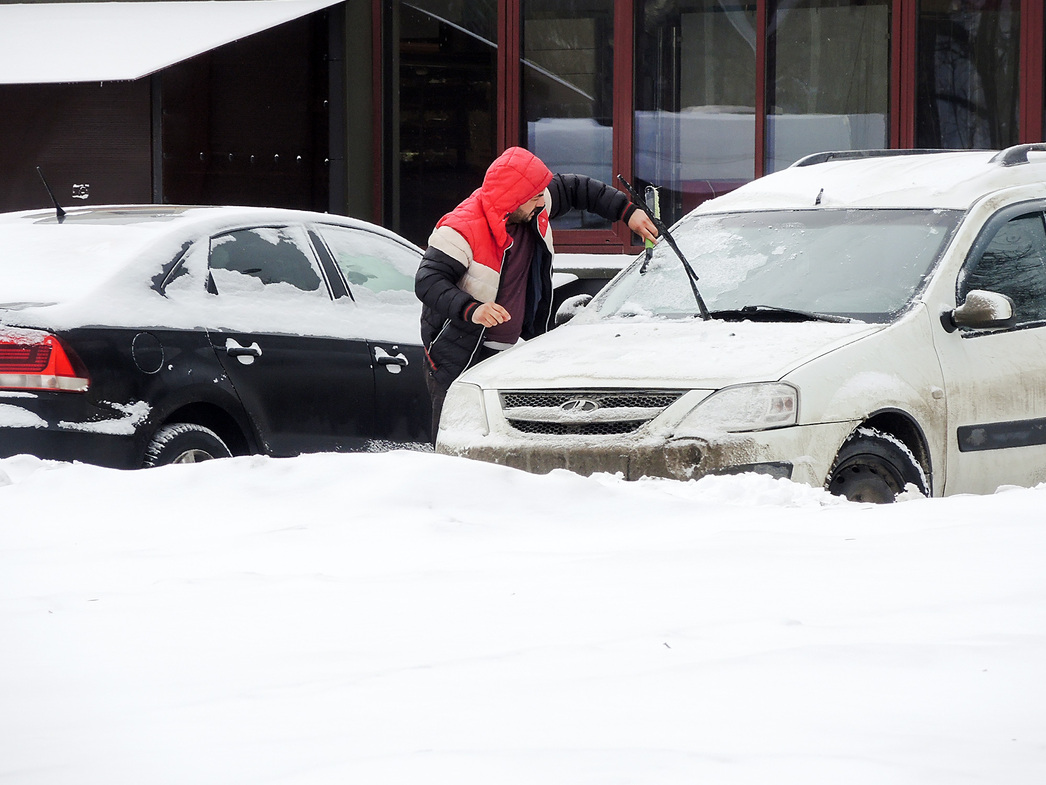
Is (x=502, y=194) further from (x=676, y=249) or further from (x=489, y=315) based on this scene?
(x=676, y=249)

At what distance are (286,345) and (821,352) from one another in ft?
8.41

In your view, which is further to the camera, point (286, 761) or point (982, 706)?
point (982, 706)

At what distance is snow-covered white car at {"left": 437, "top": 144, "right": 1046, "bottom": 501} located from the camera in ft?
16.6

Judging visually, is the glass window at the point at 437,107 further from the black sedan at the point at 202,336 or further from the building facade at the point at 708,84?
the black sedan at the point at 202,336

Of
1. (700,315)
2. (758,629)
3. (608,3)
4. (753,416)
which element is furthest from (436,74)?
(758,629)

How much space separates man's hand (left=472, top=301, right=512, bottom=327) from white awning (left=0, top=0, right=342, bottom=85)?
663 centimetres

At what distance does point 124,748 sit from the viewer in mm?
2531

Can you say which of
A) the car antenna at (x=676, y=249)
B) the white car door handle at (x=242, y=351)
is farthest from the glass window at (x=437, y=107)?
the white car door handle at (x=242, y=351)

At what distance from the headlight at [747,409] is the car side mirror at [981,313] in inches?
37.7

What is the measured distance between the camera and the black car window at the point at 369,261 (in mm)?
7137

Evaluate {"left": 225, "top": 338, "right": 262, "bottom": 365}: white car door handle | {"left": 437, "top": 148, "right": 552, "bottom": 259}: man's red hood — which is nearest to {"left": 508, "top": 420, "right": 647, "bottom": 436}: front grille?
{"left": 437, "top": 148, "right": 552, "bottom": 259}: man's red hood

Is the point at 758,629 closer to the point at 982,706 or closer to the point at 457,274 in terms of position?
the point at 982,706

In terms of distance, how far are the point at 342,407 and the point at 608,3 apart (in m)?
7.76

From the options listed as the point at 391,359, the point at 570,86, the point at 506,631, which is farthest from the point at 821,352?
the point at 570,86
